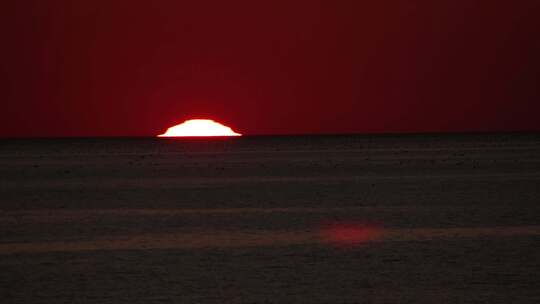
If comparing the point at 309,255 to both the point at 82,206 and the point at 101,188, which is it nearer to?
the point at 82,206

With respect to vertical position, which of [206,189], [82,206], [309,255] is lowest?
[309,255]

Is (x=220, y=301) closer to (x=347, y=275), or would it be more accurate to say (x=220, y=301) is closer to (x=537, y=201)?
(x=347, y=275)

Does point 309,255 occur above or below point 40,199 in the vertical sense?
below

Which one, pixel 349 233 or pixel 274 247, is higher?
pixel 349 233

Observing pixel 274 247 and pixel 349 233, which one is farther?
pixel 349 233

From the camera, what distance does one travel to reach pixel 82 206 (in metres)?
23.0

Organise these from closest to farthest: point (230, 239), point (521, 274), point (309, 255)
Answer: point (521, 274)
point (309, 255)
point (230, 239)

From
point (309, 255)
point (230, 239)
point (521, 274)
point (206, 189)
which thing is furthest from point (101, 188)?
point (521, 274)

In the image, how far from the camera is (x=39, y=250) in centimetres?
1402

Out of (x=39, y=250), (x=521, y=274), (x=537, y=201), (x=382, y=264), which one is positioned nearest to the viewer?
(x=521, y=274)

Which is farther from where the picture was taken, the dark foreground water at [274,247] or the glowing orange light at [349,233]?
the glowing orange light at [349,233]

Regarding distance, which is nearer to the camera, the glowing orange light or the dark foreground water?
the dark foreground water

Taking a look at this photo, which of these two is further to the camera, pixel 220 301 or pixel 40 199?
pixel 40 199

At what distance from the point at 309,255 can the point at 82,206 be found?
11.0 metres
